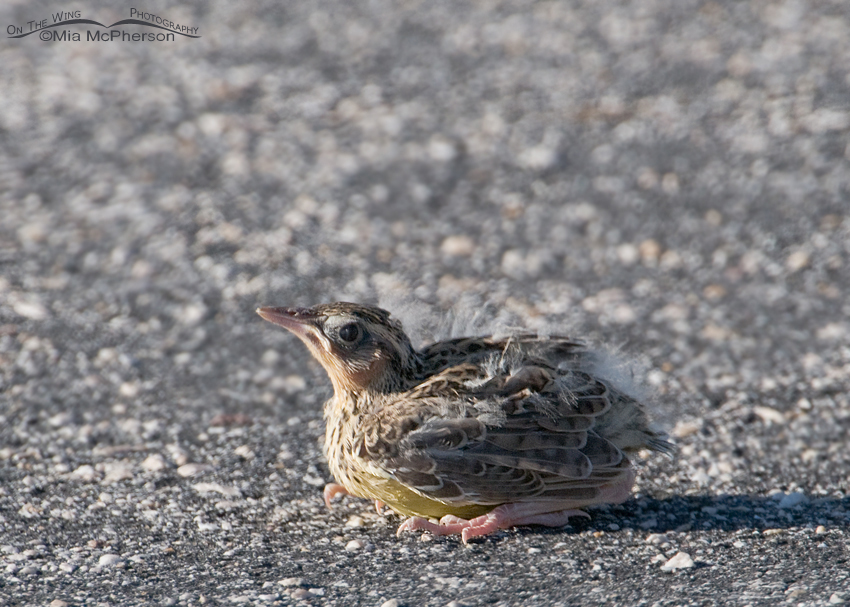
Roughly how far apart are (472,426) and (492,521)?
476 mm

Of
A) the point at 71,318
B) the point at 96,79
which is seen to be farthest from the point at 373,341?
the point at 96,79

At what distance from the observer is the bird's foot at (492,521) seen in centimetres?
455

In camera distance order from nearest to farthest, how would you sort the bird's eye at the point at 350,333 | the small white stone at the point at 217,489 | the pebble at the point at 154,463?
1. the bird's eye at the point at 350,333
2. the small white stone at the point at 217,489
3. the pebble at the point at 154,463

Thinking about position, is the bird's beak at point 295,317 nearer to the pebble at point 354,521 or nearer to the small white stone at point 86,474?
the pebble at point 354,521

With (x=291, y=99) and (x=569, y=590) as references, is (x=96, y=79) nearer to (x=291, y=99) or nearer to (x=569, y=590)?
(x=291, y=99)

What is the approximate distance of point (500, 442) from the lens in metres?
4.48

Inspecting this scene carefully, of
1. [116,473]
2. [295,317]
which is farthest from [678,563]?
[116,473]

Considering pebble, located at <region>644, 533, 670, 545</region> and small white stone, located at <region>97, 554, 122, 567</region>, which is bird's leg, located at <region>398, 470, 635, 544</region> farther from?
small white stone, located at <region>97, 554, 122, 567</region>

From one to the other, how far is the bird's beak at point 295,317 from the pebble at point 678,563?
2022 millimetres

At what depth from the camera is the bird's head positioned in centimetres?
474

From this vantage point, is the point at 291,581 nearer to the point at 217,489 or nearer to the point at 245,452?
the point at 217,489

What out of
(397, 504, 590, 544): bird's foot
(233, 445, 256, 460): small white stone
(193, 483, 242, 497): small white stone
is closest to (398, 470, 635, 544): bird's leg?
(397, 504, 590, 544): bird's foot

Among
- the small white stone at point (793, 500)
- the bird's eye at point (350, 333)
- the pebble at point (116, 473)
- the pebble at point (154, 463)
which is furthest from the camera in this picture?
Answer: the pebble at point (154, 463)

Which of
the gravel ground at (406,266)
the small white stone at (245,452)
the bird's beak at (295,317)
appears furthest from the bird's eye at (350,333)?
the small white stone at (245,452)
